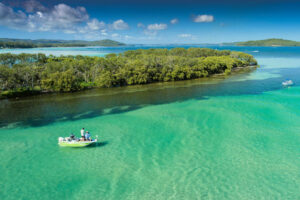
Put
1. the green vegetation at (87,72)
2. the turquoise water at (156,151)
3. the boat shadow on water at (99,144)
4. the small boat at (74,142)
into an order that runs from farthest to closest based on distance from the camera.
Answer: the green vegetation at (87,72), the boat shadow on water at (99,144), the small boat at (74,142), the turquoise water at (156,151)

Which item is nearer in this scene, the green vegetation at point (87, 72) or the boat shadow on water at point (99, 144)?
the boat shadow on water at point (99, 144)

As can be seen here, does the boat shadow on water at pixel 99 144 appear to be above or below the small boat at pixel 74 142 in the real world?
below

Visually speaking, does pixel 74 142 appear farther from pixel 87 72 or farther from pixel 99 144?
pixel 87 72

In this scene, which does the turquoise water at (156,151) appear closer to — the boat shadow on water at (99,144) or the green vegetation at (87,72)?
the boat shadow on water at (99,144)

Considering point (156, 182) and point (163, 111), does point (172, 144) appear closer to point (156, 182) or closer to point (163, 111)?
point (156, 182)

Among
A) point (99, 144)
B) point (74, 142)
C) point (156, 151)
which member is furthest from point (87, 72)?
point (156, 151)

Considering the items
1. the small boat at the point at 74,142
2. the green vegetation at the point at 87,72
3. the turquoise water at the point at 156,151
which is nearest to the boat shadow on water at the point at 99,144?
the turquoise water at the point at 156,151

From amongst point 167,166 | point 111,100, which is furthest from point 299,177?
point 111,100
